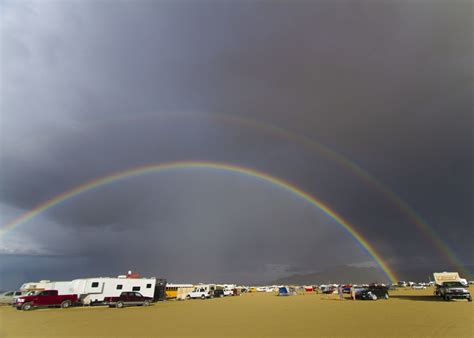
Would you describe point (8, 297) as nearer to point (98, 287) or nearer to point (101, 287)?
point (98, 287)

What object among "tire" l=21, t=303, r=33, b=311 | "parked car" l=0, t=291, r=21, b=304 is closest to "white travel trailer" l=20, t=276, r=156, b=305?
"parked car" l=0, t=291, r=21, b=304

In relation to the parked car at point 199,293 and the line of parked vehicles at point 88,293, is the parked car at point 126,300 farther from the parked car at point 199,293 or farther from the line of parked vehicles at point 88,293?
the parked car at point 199,293

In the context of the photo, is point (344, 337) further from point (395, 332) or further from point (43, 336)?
point (43, 336)

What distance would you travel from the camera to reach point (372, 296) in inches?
1719

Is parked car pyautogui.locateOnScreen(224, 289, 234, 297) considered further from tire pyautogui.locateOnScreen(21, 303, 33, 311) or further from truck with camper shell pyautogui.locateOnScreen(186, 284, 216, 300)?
tire pyautogui.locateOnScreen(21, 303, 33, 311)

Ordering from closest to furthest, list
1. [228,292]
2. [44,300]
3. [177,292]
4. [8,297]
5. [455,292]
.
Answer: [44,300], [455,292], [8,297], [177,292], [228,292]

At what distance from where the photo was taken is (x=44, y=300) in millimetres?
33688

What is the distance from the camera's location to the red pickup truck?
32062 millimetres

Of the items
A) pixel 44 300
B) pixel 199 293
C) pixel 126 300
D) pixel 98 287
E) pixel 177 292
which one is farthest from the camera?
pixel 199 293

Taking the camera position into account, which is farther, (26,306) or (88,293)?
(88,293)

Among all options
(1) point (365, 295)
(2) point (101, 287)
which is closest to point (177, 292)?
(2) point (101, 287)

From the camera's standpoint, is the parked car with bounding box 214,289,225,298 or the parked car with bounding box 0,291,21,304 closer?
the parked car with bounding box 0,291,21,304

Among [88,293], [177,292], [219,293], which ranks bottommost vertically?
[88,293]

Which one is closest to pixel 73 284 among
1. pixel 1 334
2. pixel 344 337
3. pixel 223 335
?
pixel 1 334
